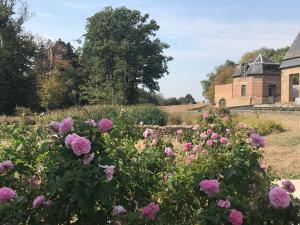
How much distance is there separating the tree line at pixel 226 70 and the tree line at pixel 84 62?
55.7 ft

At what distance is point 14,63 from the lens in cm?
4725

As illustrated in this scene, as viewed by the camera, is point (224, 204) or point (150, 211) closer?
point (224, 204)

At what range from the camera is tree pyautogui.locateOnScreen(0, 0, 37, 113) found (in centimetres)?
4597

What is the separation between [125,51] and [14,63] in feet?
46.1

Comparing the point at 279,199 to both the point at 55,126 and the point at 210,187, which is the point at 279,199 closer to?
the point at 210,187

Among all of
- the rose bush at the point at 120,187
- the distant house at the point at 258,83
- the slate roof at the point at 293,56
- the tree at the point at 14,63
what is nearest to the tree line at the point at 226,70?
the distant house at the point at 258,83

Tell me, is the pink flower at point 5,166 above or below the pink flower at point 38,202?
above

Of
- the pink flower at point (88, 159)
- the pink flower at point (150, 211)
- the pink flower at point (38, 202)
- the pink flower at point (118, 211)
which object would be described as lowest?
the pink flower at point (150, 211)

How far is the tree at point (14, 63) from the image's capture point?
151 ft

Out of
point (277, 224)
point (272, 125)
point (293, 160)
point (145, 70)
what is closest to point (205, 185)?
point (277, 224)

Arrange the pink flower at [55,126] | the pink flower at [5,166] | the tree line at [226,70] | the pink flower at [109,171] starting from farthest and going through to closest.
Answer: the tree line at [226,70] → the pink flower at [5,166] → the pink flower at [55,126] → the pink flower at [109,171]

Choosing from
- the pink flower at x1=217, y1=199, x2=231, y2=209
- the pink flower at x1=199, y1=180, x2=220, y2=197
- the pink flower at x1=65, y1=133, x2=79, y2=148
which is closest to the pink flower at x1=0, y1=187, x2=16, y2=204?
the pink flower at x1=65, y1=133, x2=79, y2=148

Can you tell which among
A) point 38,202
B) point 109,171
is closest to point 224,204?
point 109,171

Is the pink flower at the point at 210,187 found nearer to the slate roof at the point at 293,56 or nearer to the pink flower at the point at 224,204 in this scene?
the pink flower at the point at 224,204
